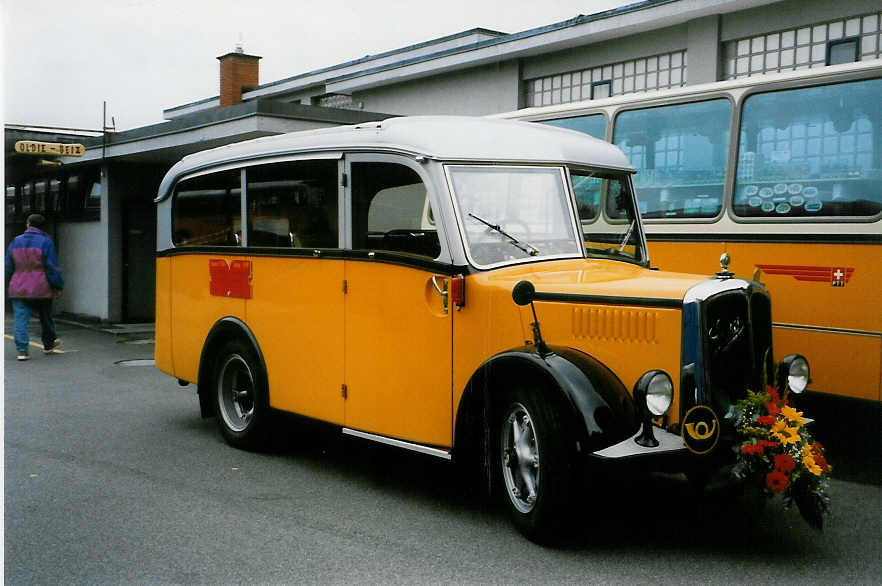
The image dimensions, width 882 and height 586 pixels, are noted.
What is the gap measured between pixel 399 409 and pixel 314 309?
116cm

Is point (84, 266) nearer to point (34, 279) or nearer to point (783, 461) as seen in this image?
point (34, 279)

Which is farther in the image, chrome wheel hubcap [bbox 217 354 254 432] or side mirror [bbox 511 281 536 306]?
chrome wheel hubcap [bbox 217 354 254 432]

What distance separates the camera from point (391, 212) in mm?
6434

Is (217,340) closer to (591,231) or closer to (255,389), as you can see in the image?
(255,389)

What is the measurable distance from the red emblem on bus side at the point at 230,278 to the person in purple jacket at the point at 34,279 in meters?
6.65

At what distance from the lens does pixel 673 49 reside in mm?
15547

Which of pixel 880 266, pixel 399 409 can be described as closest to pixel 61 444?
pixel 399 409

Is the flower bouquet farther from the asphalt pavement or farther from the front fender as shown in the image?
the front fender

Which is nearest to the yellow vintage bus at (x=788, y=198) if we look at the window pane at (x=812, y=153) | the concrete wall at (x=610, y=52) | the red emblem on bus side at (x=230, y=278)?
the window pane at (x=812, y=153)

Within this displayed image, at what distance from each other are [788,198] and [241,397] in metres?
4.66

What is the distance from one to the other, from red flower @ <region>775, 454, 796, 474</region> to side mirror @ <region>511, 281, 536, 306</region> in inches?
59.8

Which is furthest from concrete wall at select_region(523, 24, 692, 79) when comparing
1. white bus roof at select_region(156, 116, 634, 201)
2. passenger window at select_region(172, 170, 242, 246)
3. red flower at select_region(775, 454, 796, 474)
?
red flower at select_region(775, 454, 796, 474)

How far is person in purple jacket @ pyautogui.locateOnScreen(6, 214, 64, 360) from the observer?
13797mm

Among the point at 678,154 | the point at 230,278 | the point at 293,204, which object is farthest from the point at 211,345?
the point at 678,154
